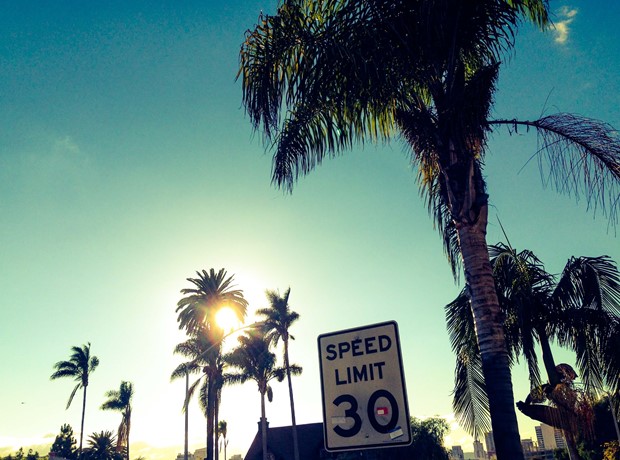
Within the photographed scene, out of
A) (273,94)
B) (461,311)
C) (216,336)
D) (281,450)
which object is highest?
(216,336)

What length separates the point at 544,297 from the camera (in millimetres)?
11266

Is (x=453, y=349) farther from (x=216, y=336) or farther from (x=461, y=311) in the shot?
(x=216, y=336)

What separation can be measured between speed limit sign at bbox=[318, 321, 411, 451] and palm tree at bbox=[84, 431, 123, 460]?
3456 inches

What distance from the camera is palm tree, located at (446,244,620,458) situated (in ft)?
29.4

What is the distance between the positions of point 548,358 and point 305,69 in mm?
8458

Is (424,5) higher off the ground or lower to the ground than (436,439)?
higher

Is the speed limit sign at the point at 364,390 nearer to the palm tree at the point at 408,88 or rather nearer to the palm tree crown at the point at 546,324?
the palm tree at the point at 408,88

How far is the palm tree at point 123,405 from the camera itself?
69.3 metres

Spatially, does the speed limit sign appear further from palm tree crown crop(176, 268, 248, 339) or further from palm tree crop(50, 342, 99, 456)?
palm tree crop(50, 342, 99, 456)

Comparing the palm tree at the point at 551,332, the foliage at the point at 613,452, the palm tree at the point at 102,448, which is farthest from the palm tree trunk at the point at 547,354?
the palm tree at the point at 102,448

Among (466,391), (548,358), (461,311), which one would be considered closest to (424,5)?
(461,311)

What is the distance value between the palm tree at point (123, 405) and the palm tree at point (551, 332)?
69.3 m

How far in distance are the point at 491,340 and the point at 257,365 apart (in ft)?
136

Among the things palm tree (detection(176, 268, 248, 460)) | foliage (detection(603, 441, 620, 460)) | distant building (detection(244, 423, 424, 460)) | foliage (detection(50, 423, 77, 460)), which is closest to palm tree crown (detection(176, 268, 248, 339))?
palm tree (detection(176, 268, 248, 460))
